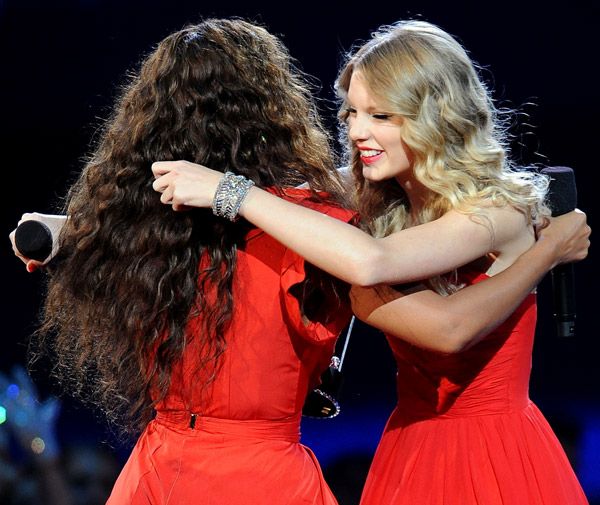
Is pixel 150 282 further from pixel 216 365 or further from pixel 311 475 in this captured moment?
pixel 311 475

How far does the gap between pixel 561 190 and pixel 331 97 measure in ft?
5.78

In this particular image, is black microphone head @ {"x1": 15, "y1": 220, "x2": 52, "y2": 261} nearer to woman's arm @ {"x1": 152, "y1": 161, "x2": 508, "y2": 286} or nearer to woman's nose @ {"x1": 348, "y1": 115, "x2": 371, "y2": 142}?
woman's arm @ {"x1": 152, "y1": 161, "x2": 508, "y2": 286}

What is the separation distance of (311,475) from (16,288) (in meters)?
2.55

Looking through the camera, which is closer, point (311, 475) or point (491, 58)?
point (311, 475)

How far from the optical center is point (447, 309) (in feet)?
5.06

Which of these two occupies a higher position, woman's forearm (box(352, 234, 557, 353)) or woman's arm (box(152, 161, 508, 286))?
woman's arm (box(152, 161, 508, 286))

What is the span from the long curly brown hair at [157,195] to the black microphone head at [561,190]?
18.8 inches

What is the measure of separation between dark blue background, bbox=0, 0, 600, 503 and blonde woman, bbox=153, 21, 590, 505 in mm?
1434

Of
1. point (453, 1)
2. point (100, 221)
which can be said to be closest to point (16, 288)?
point (453, 1)

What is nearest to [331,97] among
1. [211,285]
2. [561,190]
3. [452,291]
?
[561,190]

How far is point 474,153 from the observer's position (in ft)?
5.59

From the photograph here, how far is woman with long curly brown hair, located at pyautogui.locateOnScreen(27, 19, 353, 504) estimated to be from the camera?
1431mm

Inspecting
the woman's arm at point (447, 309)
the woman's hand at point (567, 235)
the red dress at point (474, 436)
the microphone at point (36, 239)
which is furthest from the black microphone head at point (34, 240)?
the woman's hand at point (567, 235)

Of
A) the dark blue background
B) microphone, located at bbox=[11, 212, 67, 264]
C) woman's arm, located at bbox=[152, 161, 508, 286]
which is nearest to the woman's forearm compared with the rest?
woman's arm, located at bbox=[152, 161, 508, 286]
